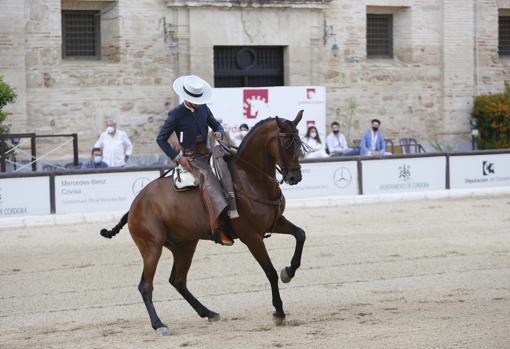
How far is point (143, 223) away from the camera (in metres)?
11.4

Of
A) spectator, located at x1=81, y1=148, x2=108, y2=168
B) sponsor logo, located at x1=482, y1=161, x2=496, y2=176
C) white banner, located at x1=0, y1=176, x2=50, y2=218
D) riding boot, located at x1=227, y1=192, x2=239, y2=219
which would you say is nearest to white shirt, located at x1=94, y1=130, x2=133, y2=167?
spectator, located at x1=81, y1=148, x2=108, y2=168

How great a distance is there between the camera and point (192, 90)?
11.6 metres

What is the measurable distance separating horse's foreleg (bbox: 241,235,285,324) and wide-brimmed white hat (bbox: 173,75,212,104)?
1.64 meters

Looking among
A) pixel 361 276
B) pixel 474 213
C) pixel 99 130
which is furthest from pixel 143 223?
pixel 99 130

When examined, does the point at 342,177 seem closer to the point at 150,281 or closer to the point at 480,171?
the point at 480,171

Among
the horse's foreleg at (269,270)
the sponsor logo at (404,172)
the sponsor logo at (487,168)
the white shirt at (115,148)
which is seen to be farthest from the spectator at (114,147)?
the horse's foreleg at (269,270)

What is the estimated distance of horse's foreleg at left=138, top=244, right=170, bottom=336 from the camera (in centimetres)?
1093

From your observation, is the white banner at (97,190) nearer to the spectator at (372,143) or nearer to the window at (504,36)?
the spectator at (372,143)

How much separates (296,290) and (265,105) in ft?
49.1

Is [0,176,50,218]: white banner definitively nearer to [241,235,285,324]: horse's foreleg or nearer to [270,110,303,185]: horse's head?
A: [241,235,285,324]: horse's foreleg

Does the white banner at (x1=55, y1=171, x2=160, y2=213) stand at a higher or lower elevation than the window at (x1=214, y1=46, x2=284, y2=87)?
lower

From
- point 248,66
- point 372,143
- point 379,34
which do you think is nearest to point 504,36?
point 379,34

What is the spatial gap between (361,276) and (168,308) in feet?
9.80

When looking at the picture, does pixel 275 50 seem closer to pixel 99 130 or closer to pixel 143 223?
pixel 99 130
